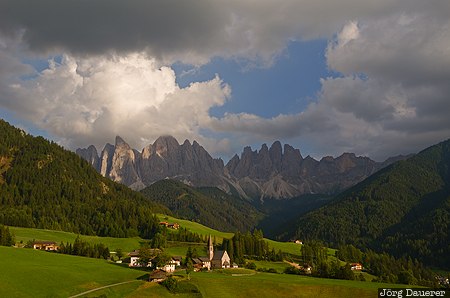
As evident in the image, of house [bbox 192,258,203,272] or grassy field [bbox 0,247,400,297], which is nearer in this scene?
grassy field [bbox 0,247,400,297]

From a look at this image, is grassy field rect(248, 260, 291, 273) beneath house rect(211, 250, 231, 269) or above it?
beneath

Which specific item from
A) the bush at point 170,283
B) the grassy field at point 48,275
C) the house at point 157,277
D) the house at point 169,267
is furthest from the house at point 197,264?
the bush at point 170,283

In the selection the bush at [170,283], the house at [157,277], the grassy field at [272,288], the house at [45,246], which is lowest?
the grassy field at [272,288]

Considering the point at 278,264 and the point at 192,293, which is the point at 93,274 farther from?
the point at 278,264

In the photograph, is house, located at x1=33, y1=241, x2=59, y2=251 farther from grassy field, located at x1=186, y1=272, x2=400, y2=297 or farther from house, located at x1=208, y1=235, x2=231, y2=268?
grassy field, located at x1=186, y1=272, x2=400, y2=297

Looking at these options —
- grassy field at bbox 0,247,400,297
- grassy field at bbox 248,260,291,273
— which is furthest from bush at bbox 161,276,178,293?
grassy field at bbox 248,260,291,273

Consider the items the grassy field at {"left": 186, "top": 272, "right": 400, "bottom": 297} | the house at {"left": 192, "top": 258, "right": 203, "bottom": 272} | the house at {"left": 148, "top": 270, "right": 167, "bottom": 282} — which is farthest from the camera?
the house at {"left": 192, "top": 258, "right": 203, "bottom": 272}

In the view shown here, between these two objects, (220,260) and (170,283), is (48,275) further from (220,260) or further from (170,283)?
(220,260)

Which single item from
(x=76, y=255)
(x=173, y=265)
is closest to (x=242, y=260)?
(x=173, y=265)

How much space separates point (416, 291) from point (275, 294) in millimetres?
33607

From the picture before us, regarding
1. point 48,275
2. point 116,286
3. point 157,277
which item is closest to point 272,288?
point 157,277

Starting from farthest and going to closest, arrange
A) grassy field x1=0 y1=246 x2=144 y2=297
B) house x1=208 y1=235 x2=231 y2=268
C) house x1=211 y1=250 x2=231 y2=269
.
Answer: house x1=208 y1=235 x2=231 y2=268
house x1=211 y1=250 x2=231 y2=269
grassy field x1=0 y1=246 x2=144 y2=297

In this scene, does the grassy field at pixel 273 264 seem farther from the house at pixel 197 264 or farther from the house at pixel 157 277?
the house at pixel 157 277

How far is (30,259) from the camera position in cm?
12375
